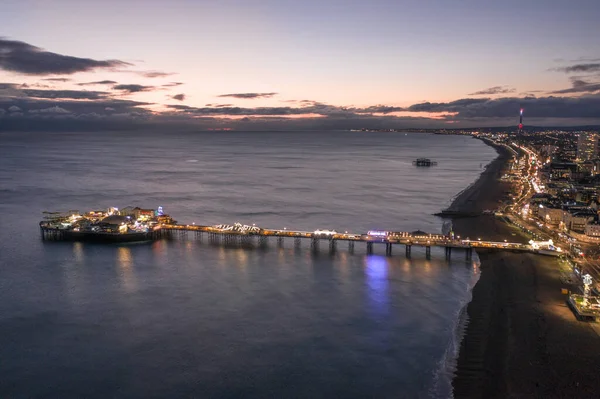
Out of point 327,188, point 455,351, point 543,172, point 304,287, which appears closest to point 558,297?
point 455,351

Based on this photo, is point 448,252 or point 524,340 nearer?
point 524,340

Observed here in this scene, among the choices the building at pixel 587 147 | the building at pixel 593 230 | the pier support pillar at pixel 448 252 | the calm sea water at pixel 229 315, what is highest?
the building at pixel 587 147

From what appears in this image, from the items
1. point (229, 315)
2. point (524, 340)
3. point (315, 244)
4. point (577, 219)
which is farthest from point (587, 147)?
point (229, 315)

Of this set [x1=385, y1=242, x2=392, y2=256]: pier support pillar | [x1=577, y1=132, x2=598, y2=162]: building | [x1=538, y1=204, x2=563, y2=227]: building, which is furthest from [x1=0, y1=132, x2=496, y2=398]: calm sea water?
[x1=577, y1=132, x2=598, y2=162]: building

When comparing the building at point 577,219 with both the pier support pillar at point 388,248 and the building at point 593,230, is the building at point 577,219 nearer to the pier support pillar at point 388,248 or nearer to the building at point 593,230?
the building at point 593,230

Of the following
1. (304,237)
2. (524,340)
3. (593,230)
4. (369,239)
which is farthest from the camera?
(304,237)

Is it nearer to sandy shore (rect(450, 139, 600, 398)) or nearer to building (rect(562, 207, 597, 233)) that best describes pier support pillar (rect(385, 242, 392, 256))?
sandy shore (rect(450, 139, 600, 398))

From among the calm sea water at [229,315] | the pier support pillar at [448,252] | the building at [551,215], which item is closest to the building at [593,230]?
the building at [551,215]

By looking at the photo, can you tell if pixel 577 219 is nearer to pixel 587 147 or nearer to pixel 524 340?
pixel 524 340
